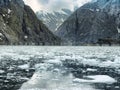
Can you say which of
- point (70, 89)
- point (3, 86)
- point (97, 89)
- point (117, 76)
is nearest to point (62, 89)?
point (70, 89)

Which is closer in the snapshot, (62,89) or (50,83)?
(62,89)

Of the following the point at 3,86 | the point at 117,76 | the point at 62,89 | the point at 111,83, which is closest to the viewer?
the point at 62,89

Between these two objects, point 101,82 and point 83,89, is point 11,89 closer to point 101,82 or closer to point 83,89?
point 83,89

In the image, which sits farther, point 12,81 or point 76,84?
point 12,81

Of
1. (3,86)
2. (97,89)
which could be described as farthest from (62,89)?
(3,86)

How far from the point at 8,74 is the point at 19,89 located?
11457 mm

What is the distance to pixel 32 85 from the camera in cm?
2950

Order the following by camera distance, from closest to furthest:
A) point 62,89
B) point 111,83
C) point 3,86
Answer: point 62,89 < point 3,86 < point 111,83

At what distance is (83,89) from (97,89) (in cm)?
137

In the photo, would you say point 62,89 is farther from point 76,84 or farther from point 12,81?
point 12,81

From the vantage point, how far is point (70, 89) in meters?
27.2

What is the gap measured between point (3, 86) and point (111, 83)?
10.6 metres

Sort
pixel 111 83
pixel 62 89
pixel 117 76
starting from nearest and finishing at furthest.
Answer: 1. pixel 62 89
2. pixel 111 83
3. pixel 117 76

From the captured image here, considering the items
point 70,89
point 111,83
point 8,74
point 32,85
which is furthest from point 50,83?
point 8,74
